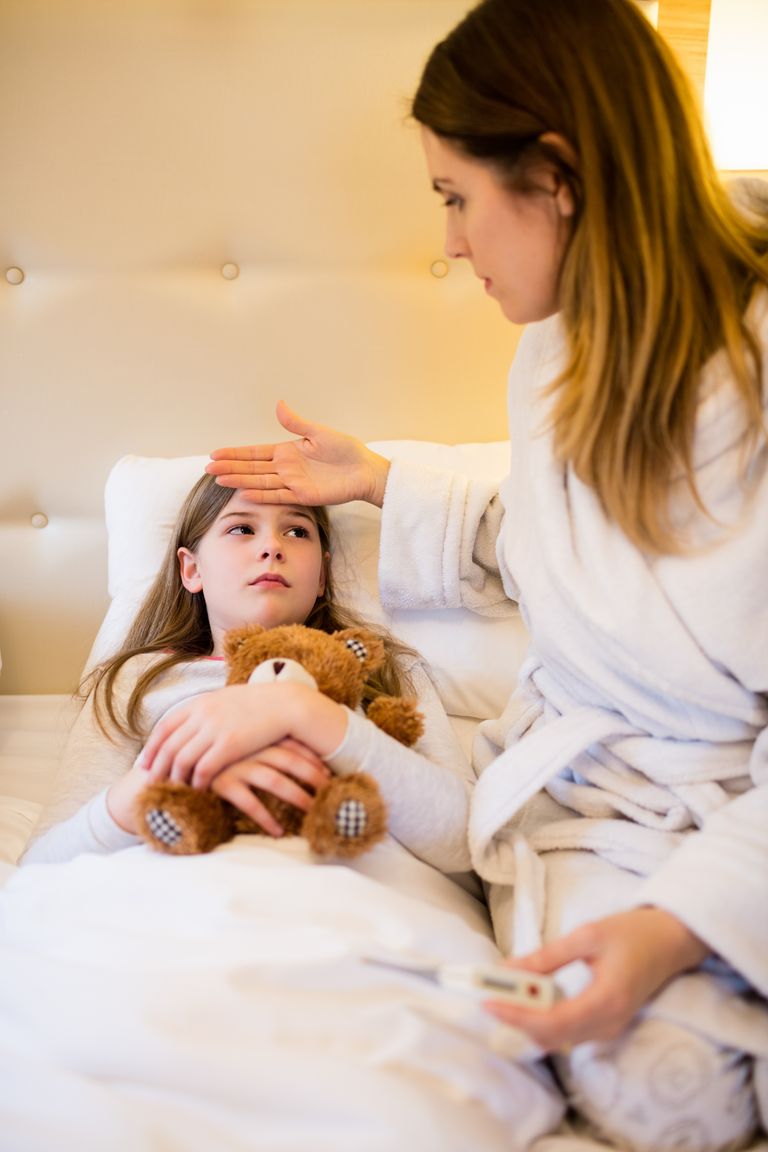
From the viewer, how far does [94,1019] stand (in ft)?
2.37

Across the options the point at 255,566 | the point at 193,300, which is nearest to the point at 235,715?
the point at 255,566

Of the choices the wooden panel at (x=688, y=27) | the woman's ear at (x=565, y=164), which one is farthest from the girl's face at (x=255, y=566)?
the wooden panel at (x=688, y=27)

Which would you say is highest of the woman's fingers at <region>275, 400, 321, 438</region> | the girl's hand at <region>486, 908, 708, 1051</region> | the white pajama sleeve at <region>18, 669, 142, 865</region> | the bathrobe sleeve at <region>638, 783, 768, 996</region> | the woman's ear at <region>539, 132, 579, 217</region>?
the woman's ear at <region>539, 132, 579, 217</region>

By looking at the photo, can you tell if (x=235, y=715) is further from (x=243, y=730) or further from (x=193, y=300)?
(x=193, y=300)

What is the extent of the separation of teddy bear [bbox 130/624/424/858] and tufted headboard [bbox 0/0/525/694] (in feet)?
2.19

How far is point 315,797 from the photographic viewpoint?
89 centimetres

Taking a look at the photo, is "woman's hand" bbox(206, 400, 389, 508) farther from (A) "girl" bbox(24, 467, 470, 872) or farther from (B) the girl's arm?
(B) the girl's arm

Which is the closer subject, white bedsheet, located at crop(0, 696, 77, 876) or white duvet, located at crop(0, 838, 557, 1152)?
white duvet, located at crop(0, 838, 557, 1152)

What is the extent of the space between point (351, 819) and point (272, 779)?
8 cm

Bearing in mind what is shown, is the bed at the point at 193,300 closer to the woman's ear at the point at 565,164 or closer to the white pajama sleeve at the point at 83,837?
the white pajama sleeve at the point at 83,837

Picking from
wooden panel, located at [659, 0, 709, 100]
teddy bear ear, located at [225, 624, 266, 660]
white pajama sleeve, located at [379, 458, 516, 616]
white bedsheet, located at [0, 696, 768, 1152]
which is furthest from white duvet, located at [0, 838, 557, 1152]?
wooden panel, located at [659, 0, 709, 100]

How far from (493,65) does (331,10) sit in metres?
0.73

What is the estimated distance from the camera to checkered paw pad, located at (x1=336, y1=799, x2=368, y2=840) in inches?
33.8

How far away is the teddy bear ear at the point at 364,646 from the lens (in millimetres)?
1036
